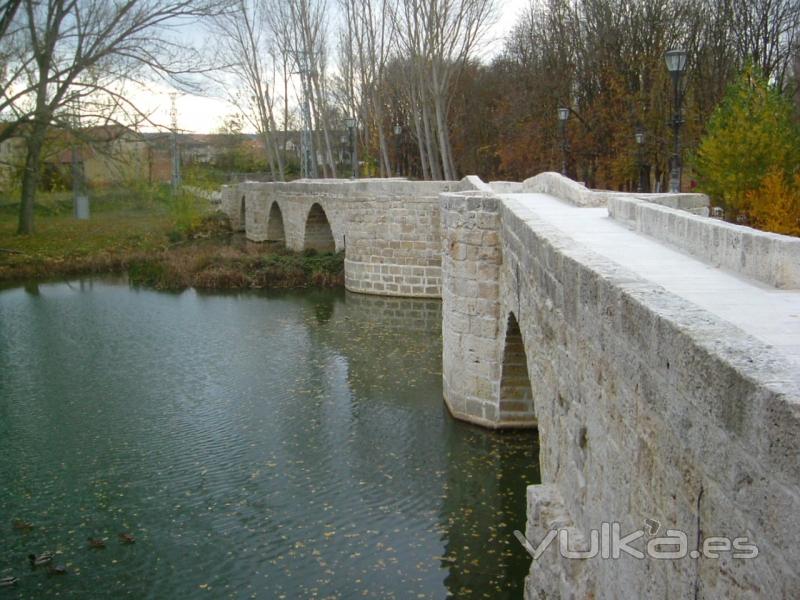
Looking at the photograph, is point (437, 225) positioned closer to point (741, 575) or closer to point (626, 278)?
point (626, 278)

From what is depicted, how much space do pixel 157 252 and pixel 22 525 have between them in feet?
57.1

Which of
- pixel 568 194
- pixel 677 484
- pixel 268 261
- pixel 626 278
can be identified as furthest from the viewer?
pixel 268 261

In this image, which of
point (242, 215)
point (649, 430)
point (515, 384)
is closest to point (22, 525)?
point (515, 384)

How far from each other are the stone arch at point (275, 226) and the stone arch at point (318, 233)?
4.79 meters

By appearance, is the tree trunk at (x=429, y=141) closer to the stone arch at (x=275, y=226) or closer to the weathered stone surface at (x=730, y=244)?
the stone arch at (x=275, y=226)

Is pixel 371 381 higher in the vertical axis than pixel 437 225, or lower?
lower

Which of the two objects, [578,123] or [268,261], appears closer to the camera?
[268,261]

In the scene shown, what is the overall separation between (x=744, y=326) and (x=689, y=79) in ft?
76.8

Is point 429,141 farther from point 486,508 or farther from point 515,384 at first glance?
point 486,508

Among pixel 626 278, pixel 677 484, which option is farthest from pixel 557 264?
pixel 677 484

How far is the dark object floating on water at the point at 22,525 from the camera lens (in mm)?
7317

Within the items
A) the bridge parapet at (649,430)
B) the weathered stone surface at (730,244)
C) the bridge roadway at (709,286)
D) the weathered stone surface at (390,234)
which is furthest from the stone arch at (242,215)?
the weathered stone surface at (730,244)

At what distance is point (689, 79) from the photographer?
24.4 m

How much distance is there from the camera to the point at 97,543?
701 cm
